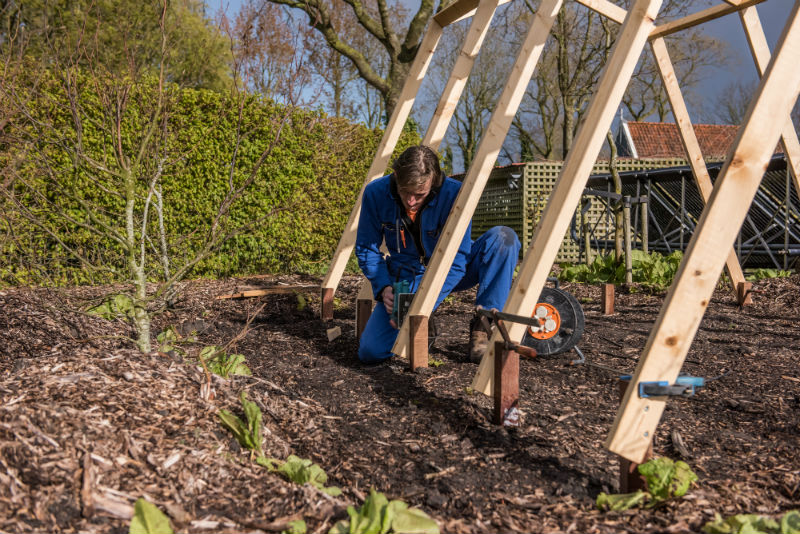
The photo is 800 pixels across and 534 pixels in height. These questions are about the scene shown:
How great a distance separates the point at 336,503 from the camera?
1.72 meters

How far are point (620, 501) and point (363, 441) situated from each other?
0.97 m

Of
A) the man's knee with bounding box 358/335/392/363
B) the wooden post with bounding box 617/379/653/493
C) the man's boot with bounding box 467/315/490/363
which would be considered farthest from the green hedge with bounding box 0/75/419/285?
the wooden post with bounding box 617/379/653/493

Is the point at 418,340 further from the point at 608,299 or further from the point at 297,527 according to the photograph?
the point at 608,299

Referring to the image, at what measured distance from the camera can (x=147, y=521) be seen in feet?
4.58

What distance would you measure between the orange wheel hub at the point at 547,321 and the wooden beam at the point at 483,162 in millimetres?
632

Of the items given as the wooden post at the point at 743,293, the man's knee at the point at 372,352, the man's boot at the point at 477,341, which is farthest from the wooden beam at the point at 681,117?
the man's knee at the point at 372,352

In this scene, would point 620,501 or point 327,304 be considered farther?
point 327,304

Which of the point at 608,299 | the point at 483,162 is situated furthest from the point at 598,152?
the point at 608,299

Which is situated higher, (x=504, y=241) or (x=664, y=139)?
(x=664, y=139)

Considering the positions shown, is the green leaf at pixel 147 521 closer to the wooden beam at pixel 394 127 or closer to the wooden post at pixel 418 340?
the wooden post at pixel 418 340

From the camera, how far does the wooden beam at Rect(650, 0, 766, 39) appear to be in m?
3.98

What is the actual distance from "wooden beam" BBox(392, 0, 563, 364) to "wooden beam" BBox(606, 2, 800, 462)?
1.43 metres

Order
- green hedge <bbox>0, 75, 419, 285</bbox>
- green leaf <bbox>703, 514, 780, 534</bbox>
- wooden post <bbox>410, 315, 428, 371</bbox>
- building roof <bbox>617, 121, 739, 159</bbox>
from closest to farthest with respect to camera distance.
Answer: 1. green leaf <bbox>703, 514, 780, 534</bbox>
2. wooden post <bbox>410, 315, 428, 371</bbox>
3. green hedge <bbox>0, 75, 419, 285</bbox>
4. building roof <bbox>617, 121, 739, 159</bbox>

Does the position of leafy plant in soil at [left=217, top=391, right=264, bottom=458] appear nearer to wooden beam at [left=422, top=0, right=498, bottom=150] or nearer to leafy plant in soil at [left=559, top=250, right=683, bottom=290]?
wooden beam at [left=422, top=0, right=498, bottom=150]
